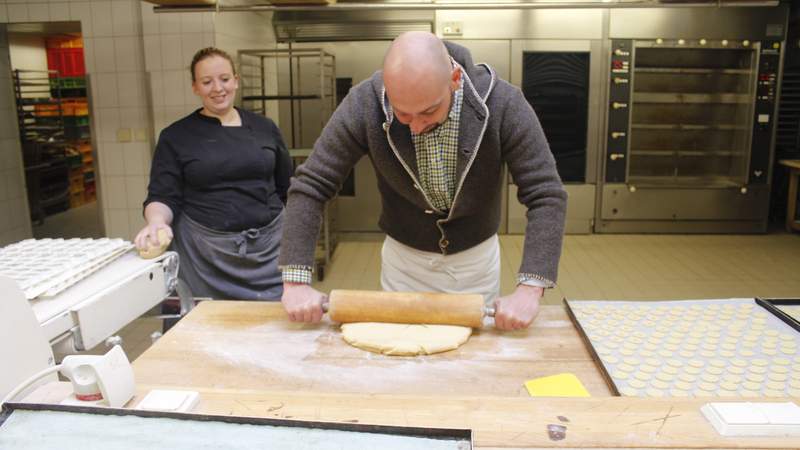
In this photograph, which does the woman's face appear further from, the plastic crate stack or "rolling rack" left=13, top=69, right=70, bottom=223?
the plastic crate stack

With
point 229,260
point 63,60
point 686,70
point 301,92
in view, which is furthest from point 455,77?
point 63,60

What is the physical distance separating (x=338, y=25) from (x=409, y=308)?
4.39m

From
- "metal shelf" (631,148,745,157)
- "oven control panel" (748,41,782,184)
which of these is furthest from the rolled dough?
"oven control panel" (748,41,782,184)

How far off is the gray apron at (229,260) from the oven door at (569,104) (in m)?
3.68

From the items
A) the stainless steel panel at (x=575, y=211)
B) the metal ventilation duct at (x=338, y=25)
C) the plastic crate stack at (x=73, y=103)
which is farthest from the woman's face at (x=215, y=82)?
the plastic crate stack at (x=73, y=103)

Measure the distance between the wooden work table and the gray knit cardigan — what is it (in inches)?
7.0

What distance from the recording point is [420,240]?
174 cm

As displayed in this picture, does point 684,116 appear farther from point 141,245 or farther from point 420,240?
point 141,245

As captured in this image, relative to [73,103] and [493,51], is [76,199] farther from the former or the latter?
[493,51]

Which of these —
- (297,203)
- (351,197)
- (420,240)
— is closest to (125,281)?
(297,203)

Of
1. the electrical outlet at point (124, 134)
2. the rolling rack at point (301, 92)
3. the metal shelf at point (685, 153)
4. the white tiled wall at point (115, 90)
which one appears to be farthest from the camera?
the metal shelf at point (685, 153)

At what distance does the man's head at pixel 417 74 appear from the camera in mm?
1191

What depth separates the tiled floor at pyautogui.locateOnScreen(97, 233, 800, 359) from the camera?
397 cm

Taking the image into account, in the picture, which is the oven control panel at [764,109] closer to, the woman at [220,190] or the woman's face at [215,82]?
the woman at [220,190]
